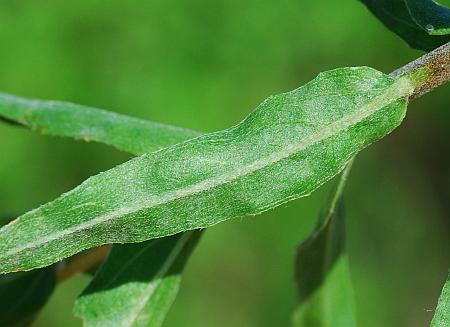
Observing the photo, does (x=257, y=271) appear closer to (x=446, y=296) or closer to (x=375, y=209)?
(x=375, y=209)

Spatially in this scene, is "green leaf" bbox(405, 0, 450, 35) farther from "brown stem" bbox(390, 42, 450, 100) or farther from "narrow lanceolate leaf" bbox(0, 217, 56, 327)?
"narrow lanceolate leaf" bbox(0, 217, 56, 327)

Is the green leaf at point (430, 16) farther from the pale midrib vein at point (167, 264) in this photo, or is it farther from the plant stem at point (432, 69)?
the pale midrib vein at point (167, 264)

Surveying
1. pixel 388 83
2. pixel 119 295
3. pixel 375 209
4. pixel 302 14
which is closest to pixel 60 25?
pixel 302 14

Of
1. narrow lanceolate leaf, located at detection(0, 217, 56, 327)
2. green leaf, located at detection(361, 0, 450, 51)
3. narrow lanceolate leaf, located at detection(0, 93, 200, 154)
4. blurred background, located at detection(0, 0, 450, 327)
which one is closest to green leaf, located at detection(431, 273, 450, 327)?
green leaf, located at detection(361, 0, 450, 51)

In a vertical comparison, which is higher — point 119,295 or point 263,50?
point 263,50

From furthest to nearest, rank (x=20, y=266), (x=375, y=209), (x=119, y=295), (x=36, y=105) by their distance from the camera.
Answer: (x=375, y=209) < (x=36, y=105) < (x=119, y=295) < (x=20, y=266)

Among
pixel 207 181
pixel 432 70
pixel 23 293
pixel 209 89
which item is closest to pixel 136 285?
pixel 23 293

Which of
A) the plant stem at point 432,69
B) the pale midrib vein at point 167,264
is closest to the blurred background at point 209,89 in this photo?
the pale midrib vein at point 167,264
